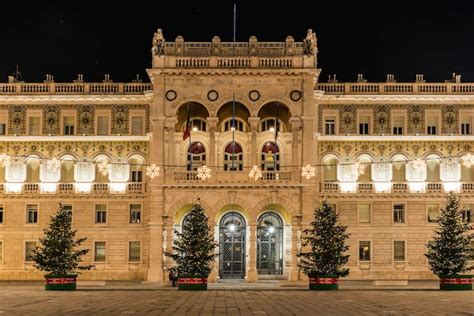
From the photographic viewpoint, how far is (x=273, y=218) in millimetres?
70000

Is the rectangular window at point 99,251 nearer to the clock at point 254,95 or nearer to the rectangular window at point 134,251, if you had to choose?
the rectangular window at point 134,251

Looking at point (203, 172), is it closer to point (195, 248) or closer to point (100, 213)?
point (195, 248)

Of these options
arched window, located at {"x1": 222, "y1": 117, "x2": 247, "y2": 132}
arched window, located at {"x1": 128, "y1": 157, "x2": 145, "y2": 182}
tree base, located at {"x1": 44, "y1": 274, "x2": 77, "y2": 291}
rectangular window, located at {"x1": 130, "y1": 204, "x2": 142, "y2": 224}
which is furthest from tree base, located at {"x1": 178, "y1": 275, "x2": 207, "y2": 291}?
arched window, located at {"x1": 222, "y1": 117, "x2": 247, "y2": 132}

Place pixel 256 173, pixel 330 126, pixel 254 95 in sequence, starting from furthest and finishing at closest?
A: 1. pixel 330 126
2. pixel 254 95
3. pixel 256 173

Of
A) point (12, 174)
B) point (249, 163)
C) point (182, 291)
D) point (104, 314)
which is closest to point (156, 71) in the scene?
point (249, 163)

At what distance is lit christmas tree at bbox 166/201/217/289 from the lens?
54188mm

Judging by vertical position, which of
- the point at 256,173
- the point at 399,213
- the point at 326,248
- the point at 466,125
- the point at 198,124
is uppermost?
the point at 198,124

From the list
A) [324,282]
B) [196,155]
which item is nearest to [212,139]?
[196,155]

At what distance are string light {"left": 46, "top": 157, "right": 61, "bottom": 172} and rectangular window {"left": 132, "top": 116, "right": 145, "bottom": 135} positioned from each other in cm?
715

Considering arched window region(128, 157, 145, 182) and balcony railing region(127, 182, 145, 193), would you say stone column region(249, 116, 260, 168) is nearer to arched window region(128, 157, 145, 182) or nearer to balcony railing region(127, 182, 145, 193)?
balcony railing region(127, 182, 145, 193)

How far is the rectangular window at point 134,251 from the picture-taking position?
68562mm

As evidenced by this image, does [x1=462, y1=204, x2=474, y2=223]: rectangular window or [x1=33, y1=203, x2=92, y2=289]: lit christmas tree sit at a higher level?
[x1=462, y1=204, x2=474, y2=223]: rectangular window

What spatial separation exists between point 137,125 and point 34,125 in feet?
29.4

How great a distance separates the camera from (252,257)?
210ft
